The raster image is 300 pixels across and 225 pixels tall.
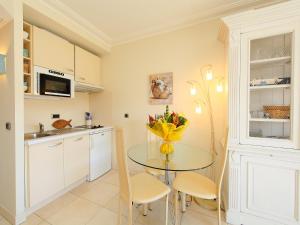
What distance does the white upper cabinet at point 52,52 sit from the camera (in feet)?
6.18

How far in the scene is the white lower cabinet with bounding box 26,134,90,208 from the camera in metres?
1.66

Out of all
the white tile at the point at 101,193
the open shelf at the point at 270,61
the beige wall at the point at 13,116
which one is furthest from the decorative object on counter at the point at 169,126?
the beige wall at the point at 13,116

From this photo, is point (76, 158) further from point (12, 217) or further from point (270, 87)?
point (270, 87)

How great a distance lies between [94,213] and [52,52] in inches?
86.0

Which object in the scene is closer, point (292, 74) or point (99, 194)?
point (292, 74)

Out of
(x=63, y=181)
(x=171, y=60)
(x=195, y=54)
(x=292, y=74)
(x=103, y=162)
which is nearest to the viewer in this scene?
(x=292, y=74)

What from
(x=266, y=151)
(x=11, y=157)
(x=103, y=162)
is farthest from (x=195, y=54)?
(x=11, y=157)

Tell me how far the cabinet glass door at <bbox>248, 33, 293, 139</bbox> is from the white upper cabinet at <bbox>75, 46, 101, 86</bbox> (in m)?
2.48

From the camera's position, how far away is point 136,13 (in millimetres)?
2080

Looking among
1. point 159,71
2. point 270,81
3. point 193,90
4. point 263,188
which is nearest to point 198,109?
point 193,90

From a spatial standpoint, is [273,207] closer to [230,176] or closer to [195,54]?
[230,176]

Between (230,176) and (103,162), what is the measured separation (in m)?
2.12

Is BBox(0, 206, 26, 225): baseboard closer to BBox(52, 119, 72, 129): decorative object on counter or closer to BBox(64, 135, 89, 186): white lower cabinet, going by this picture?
BBox(64, 135, 89, 186): white lower cabinet

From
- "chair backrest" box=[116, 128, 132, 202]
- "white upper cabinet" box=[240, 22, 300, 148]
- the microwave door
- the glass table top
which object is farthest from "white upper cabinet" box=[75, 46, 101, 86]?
"white upper cabinet" box=[240, 22, 300, 148]
